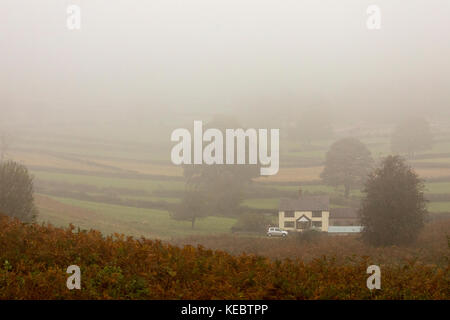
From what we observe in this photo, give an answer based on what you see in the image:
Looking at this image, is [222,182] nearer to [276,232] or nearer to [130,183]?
[130,183]

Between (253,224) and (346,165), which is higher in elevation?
(346,165)

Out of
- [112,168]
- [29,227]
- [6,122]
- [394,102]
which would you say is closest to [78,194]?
[112,168]

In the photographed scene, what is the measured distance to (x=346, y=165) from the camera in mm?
90625

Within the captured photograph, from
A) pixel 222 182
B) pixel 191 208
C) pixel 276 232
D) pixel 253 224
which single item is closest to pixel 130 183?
pixel 222 182

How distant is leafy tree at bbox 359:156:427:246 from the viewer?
A: 1367 inches

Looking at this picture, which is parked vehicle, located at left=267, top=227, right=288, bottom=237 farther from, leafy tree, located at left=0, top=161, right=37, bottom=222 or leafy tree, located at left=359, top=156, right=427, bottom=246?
leafy tree, located at left=0, top=161, right=37, bottom=222

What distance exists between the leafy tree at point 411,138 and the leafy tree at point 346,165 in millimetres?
19105

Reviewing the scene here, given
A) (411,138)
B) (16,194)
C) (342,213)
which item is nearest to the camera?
(16,194)

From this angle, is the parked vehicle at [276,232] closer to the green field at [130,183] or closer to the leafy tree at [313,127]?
the green field at [130,183]

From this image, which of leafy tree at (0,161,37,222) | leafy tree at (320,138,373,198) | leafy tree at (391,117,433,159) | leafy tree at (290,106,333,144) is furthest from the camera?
leafy tree at (290,106,333,144)

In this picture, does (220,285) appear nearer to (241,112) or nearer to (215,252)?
(215,252)

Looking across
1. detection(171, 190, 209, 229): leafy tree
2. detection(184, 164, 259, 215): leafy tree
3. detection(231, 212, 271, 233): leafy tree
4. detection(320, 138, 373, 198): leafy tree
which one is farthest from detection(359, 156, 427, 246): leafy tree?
detection(320, 138, 373, 198): leafy tree

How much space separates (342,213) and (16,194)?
4533 centimetres

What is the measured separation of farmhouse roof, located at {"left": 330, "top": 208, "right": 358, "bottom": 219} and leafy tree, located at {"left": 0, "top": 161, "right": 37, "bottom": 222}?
1663 inches
